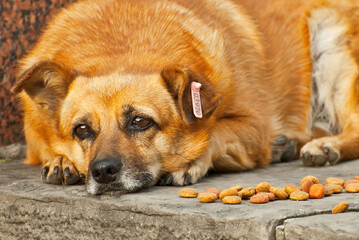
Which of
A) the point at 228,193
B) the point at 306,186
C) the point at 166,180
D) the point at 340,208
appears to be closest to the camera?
the point at 340,208

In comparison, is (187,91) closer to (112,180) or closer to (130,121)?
(130,121)

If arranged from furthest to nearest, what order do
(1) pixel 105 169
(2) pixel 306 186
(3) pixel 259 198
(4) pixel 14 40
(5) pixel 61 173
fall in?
(4) pixel 14 40 < (5) pixel 61 173 < (1) pixel 105 169 < (2) pixel 306 186 < (3) pixel 259 198

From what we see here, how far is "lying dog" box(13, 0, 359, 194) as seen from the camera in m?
3.63

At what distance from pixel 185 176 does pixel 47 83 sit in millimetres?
1098

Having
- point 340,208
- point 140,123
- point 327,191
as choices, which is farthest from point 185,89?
point 340,208

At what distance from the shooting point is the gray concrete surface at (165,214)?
2.54 m

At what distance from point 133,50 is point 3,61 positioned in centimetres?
185

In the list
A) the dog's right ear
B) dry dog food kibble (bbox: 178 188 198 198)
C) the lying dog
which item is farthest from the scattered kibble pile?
the dog's right ear

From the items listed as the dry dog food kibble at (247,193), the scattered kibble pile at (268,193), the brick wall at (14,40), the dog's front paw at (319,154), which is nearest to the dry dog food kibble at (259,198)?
the scattered kibble pile at (268,193)

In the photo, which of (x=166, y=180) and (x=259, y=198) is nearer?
(x=259, y=198)

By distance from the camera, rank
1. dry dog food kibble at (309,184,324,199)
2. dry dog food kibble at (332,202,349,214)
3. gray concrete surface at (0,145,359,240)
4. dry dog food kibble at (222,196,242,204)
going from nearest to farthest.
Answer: gray concrete surface at (0,145,359,240)
dry dog food kibble at (332,202,349,214)
dry dog food kibble at (222,196,242,204)
dry dog food kibble at (309,184,324,199)

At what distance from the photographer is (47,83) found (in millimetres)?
3957

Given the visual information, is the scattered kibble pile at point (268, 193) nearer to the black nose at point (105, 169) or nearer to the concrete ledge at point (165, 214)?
the concrete ledge at point (165, 214)

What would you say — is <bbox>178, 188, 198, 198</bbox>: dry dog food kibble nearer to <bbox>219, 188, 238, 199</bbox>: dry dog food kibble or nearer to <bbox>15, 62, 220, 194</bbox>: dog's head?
<bbox>219, 188, 238, 199</bbox>: dry dog food kibble
